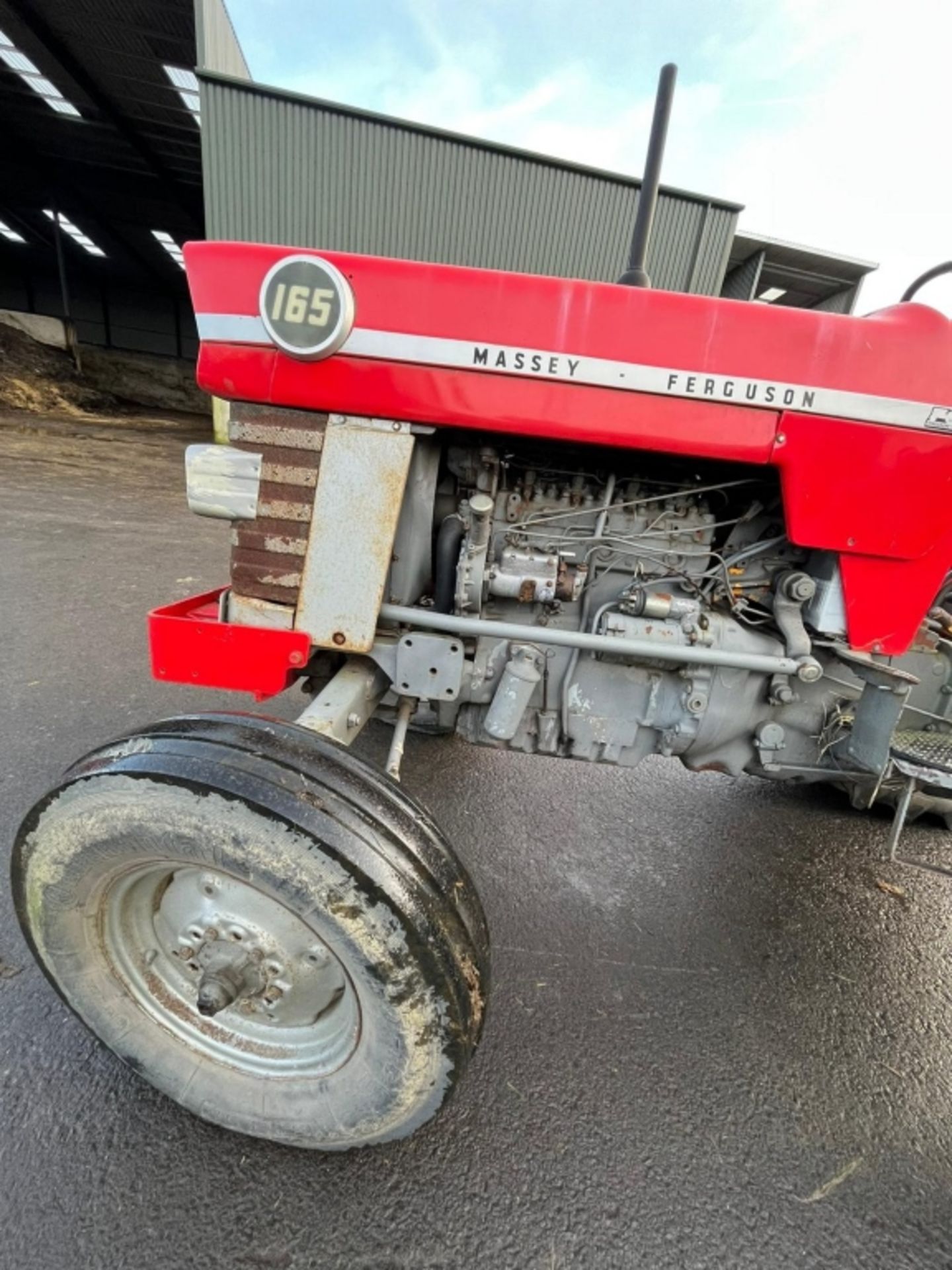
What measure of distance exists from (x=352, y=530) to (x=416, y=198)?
9136 mm

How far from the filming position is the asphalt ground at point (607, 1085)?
1.16 m

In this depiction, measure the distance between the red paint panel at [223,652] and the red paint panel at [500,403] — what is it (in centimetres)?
59

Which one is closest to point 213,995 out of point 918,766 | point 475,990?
point 475,990

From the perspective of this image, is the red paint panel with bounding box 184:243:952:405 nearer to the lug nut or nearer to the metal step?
the metal step

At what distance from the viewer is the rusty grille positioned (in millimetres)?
1507

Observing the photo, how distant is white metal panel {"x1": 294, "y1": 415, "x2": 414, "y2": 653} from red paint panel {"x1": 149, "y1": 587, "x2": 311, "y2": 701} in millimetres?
74

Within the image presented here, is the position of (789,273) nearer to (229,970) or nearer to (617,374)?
(617,374)

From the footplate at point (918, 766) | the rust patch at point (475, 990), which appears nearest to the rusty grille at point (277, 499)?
the rust patch at point (475, 990)

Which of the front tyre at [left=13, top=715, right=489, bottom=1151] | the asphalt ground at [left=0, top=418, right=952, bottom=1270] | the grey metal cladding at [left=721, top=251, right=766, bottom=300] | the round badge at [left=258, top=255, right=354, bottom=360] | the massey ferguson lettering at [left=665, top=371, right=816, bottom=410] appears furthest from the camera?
the grey metal cladding at [left=721, top=251, right=766, bottom=300]

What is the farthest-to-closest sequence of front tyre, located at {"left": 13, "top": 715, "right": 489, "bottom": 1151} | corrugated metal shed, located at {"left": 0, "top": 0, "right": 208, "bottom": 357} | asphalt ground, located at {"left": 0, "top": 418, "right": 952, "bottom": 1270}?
corrugated metal shed, located at {"left": 0, "top": 0, "right": 208, "bottom": 357}
asphalt ground, located at {"left": 0, "top": 418, "right": 952, "bottom": 1270}
front tyre, located at {"left": 13, "top": 715, "right": 489, "bottom": 1151}

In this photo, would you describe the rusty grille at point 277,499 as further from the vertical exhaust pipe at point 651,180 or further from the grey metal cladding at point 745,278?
the grey metal cladding at point 745,278

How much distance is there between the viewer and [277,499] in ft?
5.10

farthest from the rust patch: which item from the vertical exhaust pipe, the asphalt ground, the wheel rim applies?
the vertical exhaust pipe

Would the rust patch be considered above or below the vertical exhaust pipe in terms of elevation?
below
